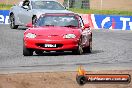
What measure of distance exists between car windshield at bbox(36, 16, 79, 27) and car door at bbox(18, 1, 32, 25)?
31.1ft

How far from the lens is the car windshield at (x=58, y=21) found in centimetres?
1927

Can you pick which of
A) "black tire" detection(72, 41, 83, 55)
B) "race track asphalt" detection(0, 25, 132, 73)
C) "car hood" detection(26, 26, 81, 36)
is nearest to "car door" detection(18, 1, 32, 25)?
"race track asphalt" detection(0, 25, 132, 73)

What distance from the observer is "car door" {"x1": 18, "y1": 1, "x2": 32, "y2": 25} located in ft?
95.6

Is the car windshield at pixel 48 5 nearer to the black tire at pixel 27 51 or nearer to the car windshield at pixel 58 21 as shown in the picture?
the car windshield at pixel 58 21

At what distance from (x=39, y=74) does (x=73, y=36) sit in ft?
17.8

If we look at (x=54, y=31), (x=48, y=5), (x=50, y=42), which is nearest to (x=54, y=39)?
(x=50, y=42)

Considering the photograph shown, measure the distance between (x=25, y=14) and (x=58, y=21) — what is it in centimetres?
→ 1065

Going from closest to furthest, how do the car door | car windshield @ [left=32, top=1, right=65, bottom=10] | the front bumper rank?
the front bumper → car windshield @ [left=32, top=1, right=65, bottom=10] → the car door

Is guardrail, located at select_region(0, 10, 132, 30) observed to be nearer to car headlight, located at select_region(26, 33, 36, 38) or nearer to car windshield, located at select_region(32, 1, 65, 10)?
car windshield, located at select_region(32, 1, 65, 10)

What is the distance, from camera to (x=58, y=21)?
1939 cm

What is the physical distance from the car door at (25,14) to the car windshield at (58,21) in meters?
9.47

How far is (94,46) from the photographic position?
2206 cm

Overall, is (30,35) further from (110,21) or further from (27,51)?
(110,21)

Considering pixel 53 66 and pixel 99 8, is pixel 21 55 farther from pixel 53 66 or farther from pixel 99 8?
pixel 99 8
